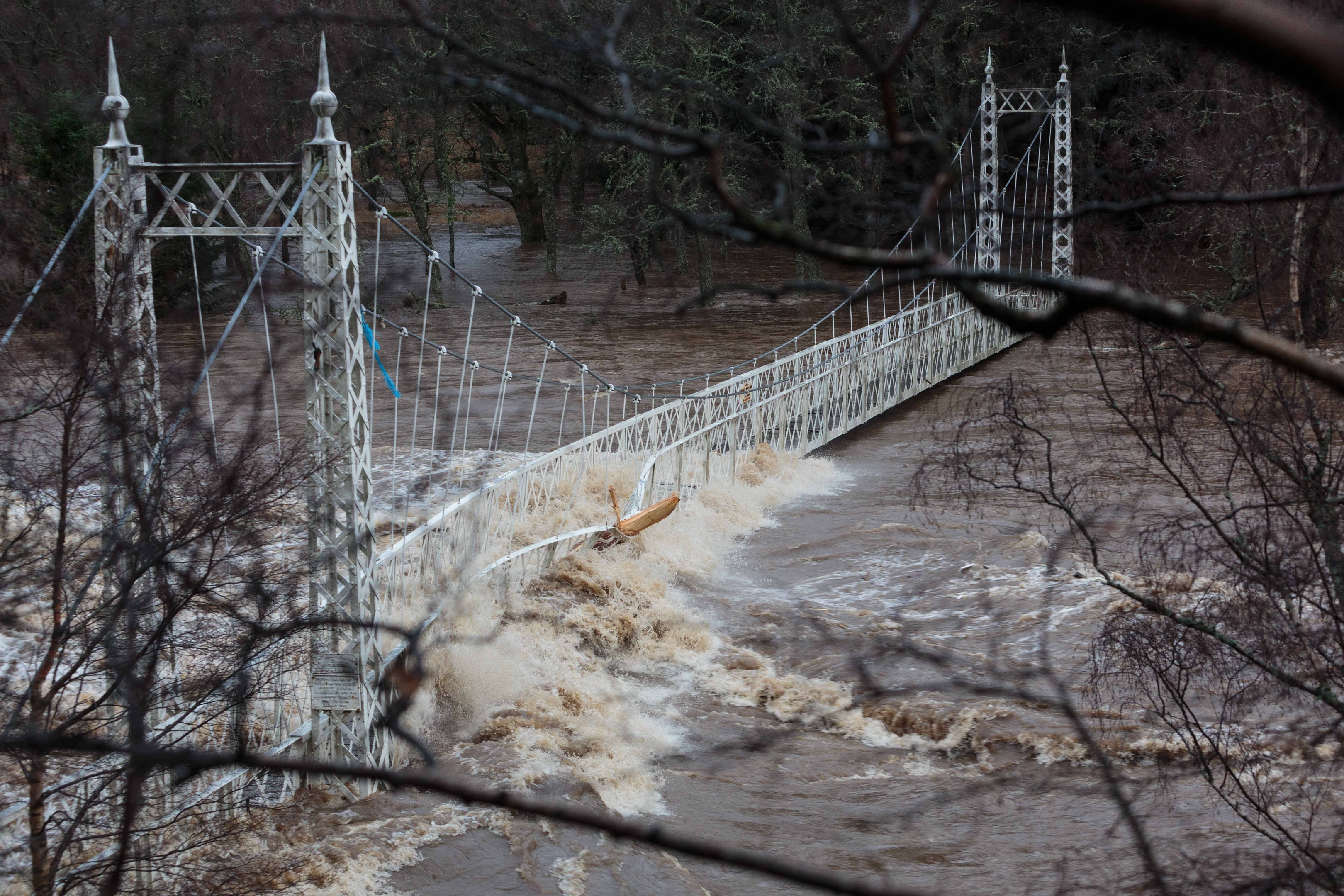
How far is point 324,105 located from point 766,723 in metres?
4.76

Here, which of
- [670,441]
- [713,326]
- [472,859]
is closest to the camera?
[472,859]

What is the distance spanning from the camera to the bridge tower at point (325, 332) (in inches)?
242

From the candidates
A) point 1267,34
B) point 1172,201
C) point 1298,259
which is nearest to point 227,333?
point 1298,259

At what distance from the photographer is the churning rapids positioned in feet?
21.0

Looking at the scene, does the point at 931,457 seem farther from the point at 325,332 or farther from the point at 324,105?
the point at 324,105

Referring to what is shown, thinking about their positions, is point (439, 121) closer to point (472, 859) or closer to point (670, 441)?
point (670, 441)

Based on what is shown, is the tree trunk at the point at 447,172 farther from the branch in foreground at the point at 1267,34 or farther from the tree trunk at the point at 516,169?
the branch in foreground at the point at 1267,34

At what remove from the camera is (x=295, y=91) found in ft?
71.4

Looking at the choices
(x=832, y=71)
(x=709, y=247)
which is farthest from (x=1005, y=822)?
(x=709, y=247)

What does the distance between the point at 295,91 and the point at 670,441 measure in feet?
40.5

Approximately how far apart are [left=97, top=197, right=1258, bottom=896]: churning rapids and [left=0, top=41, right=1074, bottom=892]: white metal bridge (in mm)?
380

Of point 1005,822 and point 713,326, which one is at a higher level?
point 713,326

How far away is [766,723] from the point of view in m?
8.42

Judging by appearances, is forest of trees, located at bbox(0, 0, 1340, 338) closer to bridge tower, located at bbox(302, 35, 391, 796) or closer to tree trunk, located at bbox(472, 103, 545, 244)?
→ tree trunk, located at bbox(472, 103, 545, 244)
